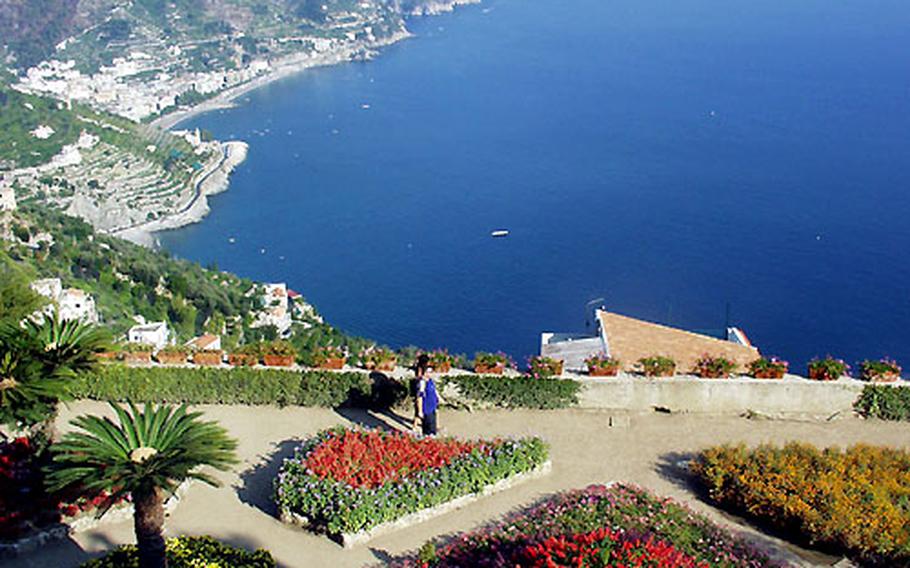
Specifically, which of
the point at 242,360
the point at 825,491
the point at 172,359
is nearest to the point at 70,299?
the point at 172,359

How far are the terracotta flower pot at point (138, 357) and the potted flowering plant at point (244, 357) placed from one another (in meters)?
1.20

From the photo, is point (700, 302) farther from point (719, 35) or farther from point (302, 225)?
point (719, 35)

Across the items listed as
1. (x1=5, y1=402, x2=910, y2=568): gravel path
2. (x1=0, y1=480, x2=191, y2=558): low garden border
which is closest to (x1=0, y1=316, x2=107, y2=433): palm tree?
(x1=0, y1=480, x2=191, y2=558): low garden border

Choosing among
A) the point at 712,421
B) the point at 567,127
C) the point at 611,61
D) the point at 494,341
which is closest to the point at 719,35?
the point at 611,61

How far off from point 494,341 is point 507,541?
53.4m

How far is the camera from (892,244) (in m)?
75.9

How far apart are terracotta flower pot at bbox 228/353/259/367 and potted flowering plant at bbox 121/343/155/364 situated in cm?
124

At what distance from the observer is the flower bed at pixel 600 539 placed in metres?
7.84

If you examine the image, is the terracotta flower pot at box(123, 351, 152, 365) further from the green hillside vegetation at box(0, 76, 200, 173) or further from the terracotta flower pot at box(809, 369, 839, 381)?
the green hillside vegetation at box(0, 76, 200, 173)

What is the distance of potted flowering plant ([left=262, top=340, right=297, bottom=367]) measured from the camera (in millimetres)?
13664

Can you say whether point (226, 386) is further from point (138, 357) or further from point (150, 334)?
point (150, 334)

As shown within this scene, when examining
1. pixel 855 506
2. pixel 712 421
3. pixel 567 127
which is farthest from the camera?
pixel 567 127

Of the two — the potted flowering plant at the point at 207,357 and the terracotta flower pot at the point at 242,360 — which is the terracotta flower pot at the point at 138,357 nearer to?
the potted flowering plant at the point at 207,357

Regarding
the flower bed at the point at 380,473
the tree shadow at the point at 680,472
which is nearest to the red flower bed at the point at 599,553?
the flower bed at the point at 380,473
